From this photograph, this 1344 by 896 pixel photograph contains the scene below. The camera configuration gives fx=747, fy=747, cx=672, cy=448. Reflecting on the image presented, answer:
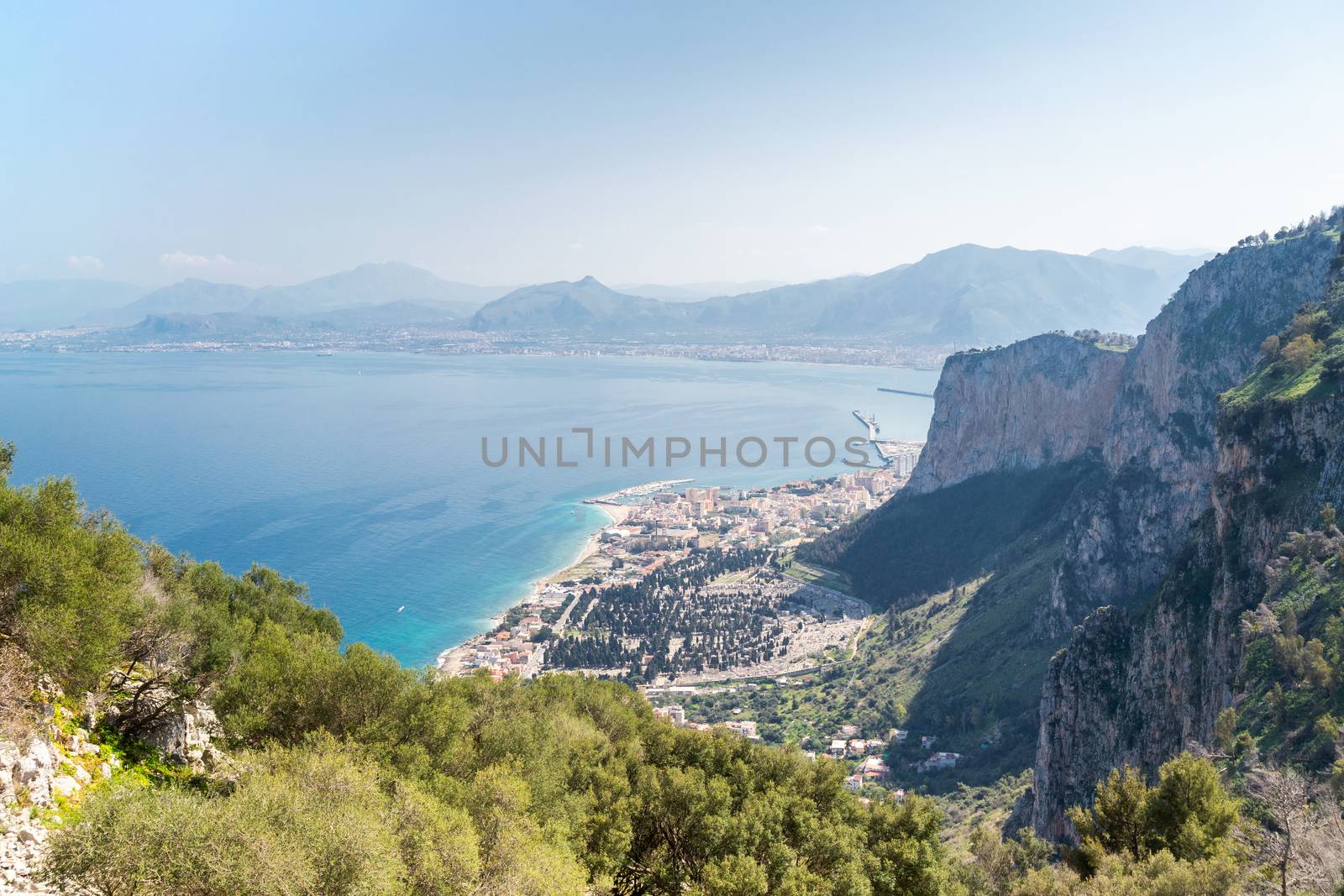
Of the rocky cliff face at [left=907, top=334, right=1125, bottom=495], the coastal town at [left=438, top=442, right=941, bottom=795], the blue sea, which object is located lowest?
the coastal town at [left=438, top=442, right=941, bottom=795]

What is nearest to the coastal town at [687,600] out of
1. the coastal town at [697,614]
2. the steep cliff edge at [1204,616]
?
the coastal town at [697,614]

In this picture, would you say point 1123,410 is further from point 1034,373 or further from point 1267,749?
point 1267,749

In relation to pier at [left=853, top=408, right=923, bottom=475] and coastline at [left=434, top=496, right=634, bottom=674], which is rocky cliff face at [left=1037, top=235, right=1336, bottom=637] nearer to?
coastline at [left=434, top=496, right=634, bottom=674]

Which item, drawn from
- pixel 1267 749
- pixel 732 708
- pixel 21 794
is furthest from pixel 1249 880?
pixel 732 708

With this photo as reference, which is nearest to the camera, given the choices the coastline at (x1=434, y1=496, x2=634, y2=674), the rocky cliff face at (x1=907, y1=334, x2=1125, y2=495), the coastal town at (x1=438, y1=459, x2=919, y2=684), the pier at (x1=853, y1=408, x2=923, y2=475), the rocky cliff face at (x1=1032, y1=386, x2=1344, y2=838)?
the rocky cliff face at (x1=1032, y1=386, x2=1344, y2=838)

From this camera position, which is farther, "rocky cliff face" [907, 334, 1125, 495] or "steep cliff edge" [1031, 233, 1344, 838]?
"rocky cliff face" [907, 334, 1125, 495]

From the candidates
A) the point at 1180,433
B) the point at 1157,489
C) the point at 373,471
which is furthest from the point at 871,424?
the point at 1157,489

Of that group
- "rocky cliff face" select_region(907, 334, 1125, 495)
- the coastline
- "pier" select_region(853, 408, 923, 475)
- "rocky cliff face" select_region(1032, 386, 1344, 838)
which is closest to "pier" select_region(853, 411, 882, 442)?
"pier" select_region(853, 408, 923, 475)
